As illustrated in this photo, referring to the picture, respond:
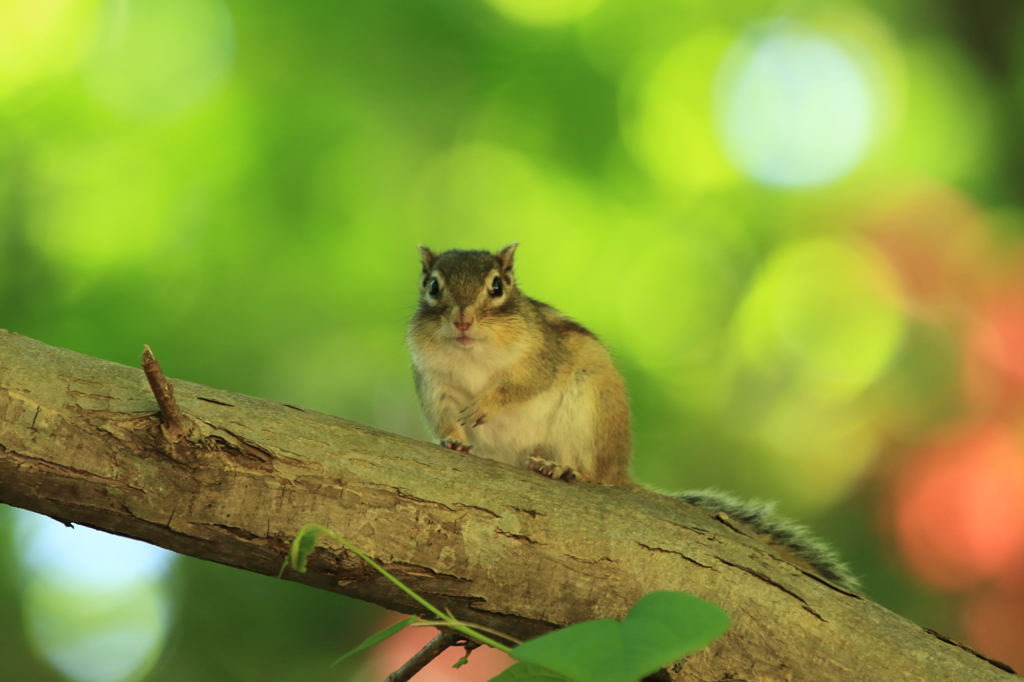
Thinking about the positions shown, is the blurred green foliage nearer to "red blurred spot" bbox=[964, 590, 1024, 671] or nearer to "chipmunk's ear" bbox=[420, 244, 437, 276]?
"red blurred spot" bbox=[964, 590, 1024, 671]

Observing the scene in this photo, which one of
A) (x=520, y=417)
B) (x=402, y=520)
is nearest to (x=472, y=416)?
(x=520, y=417)

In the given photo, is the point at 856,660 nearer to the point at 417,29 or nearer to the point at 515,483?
the point at 515,483

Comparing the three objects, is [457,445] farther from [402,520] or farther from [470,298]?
[402,520]

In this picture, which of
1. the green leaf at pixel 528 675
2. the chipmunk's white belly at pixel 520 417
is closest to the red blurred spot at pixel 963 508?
the chipmunk's white belly at pixel 520 417

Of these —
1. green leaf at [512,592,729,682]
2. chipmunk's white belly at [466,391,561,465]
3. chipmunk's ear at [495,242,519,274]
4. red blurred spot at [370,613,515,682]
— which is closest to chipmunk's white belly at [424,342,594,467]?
chipmunk's white belly at [466,391,561,465]

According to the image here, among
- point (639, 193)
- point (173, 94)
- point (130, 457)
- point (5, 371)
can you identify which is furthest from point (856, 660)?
point (173, 94)
